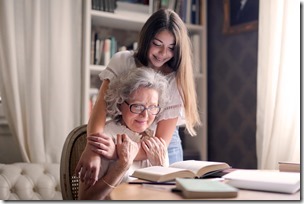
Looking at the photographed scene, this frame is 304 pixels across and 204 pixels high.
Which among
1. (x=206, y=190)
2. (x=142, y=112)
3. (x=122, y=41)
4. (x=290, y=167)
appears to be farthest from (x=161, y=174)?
(x=122, y=41)

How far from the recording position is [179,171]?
3.18 ft

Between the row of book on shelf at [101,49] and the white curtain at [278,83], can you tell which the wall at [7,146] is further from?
the white curtain at [278,83]

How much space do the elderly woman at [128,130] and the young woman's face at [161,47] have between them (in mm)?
71

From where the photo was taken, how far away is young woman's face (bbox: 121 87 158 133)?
121 cm

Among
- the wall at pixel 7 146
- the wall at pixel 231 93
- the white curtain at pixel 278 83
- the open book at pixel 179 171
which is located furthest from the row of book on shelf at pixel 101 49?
the open book at pixel 179 171

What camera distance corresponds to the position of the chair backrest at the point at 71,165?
4.75 feet

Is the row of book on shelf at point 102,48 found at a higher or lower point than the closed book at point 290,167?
higher

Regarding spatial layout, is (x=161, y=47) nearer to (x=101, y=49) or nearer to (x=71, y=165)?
(x=71, y=165)

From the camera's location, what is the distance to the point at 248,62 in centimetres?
229

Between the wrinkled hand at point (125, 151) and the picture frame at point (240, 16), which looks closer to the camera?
the wrinkled hand at point (125, 151)

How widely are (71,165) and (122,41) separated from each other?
1053mm

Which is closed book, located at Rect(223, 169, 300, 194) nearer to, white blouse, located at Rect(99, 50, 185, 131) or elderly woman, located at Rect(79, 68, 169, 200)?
elderly woman, located at Rect(79, 68, 169, 200)

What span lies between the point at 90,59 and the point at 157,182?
4.22 feet

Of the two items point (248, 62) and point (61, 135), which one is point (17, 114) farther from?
point (248, 62)
